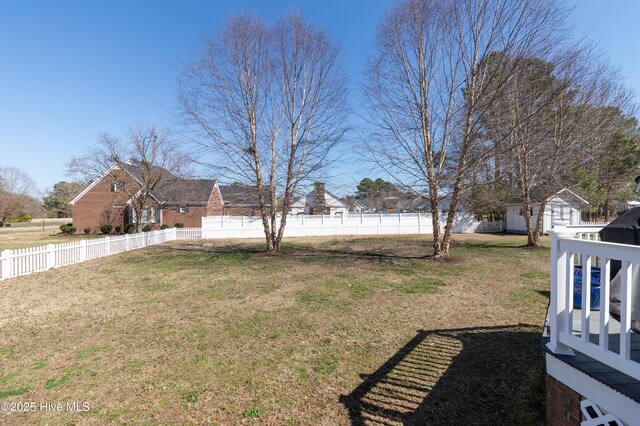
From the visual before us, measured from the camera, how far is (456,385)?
11.1 ft

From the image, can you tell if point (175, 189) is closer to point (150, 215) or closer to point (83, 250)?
point (150, 215)

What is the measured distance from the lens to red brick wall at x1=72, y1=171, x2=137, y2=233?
2666 cm

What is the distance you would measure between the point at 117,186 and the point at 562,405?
96.4 feet

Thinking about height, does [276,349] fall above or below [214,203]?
below

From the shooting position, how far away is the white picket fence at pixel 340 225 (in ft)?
73.6

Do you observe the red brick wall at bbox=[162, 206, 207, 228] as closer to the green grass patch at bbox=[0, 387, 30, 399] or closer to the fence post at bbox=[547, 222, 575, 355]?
the green grass patch at bbox=[0, 387, 30, 399]

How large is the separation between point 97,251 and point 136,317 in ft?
28.9

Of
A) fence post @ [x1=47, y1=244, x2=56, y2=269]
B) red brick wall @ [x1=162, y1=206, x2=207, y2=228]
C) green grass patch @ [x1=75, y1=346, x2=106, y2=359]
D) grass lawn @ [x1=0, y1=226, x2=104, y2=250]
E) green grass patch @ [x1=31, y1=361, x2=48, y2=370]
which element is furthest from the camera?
red brick wall @ [x1=162, y1=206, x2=207, y2=228]

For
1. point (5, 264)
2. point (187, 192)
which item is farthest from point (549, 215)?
point (5, 264)

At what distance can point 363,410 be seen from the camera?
2.97m

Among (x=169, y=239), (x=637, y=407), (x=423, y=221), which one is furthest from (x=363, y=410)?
(x=423, y=221)

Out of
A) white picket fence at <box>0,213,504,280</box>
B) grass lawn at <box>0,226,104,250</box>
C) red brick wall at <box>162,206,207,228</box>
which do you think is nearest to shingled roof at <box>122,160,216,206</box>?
red brick wall at <box>162,206,207,228</box>

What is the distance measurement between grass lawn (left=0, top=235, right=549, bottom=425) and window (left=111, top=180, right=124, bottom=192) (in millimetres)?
17831

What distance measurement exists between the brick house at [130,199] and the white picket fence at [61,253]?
31.5ft
